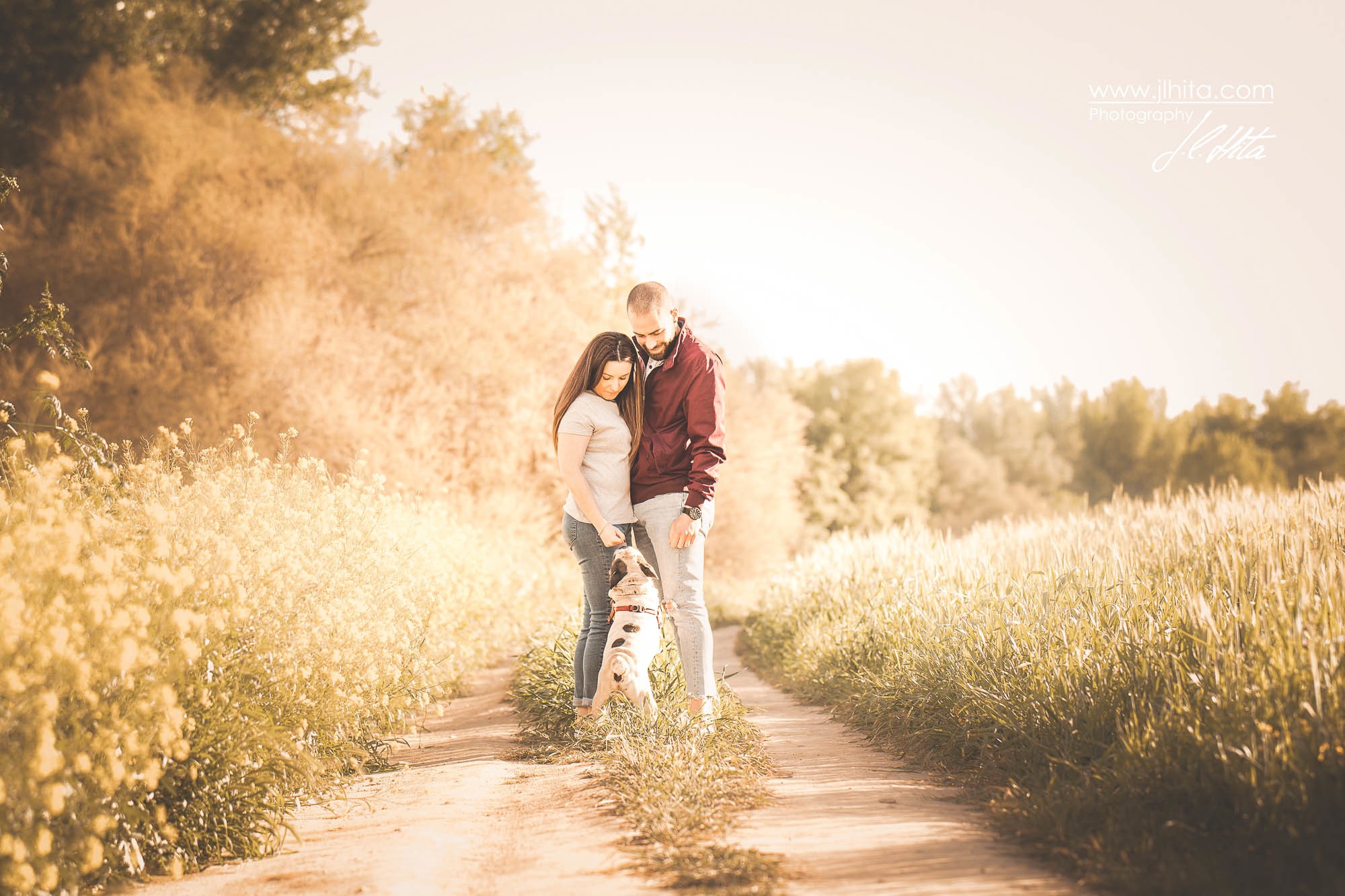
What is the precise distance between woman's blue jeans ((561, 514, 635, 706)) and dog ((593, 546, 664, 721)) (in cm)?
15

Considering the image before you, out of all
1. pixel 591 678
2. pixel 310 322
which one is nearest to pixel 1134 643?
pixel 591 678

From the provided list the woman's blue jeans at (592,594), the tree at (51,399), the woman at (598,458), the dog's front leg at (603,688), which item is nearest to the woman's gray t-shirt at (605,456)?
the woman at (598,458)

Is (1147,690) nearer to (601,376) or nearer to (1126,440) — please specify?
(601,376)

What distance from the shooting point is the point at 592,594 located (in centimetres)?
445

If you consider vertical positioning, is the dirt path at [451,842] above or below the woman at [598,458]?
below

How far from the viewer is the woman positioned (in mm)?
4297

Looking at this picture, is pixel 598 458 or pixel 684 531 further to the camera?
pixel 598 458

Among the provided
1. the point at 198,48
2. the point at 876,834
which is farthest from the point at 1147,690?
the point at 198,48

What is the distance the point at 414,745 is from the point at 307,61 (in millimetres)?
18894

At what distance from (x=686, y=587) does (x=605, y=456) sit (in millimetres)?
785

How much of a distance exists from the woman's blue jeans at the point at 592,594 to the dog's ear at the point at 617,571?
0.33 ft

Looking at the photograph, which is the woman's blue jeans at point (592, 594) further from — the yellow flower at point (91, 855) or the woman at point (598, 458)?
the yellow flower at point (91, 855)

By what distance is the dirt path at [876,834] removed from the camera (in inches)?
102

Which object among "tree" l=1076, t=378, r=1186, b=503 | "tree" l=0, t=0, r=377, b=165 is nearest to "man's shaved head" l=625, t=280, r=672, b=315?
"tree" l=0, t=0, r=377, b=165
